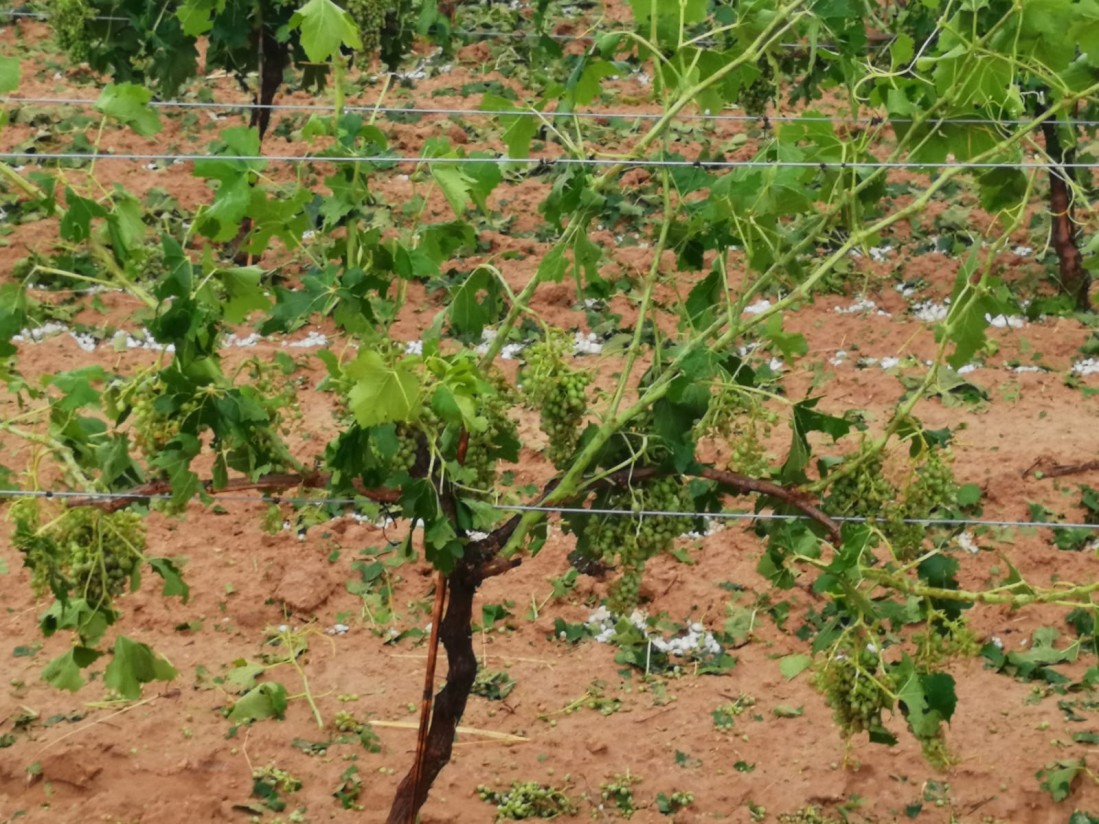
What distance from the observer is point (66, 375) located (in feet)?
10.0

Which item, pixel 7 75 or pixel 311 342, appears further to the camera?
pixel 311 342

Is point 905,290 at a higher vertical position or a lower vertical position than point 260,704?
lower

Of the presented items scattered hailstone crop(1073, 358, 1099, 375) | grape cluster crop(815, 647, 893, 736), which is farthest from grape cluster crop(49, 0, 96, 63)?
scattered hailstone crop(1073, 358, 1099, 375)

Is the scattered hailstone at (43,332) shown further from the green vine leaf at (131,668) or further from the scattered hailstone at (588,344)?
the green vine leaf at (131,668)

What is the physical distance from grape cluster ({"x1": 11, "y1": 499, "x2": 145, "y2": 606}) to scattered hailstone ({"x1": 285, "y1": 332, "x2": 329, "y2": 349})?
12.4 ft

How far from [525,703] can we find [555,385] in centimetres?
188

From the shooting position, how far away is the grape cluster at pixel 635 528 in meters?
3.26

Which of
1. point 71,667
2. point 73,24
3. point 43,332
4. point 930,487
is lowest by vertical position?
point 43,332

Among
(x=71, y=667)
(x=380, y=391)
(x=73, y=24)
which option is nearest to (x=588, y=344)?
(x=73, y=24)

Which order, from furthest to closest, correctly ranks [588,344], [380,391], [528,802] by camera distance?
[588,344] < [528,802] < [380,391]

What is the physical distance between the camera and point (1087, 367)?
6895mm

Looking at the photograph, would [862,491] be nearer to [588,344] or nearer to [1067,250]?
[588,344]

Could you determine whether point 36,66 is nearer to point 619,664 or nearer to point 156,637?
point 156,637

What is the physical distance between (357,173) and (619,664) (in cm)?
236
